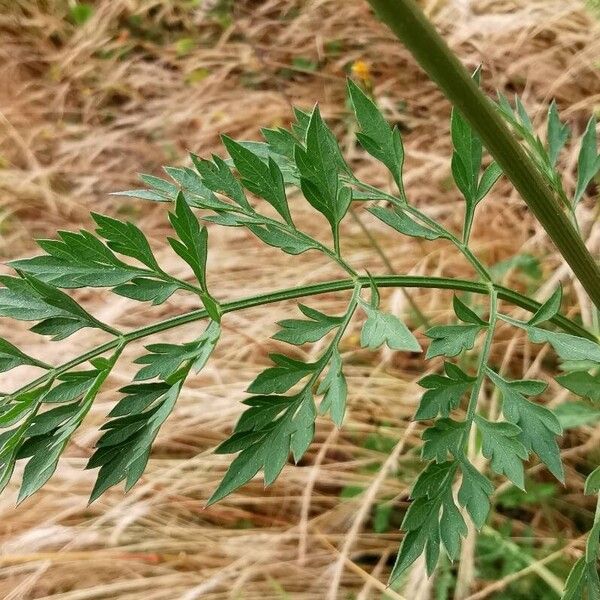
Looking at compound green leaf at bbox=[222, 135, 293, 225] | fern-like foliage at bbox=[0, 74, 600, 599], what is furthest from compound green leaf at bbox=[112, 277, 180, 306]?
compound green leaf at bbox=[222, 135, 293, 225]

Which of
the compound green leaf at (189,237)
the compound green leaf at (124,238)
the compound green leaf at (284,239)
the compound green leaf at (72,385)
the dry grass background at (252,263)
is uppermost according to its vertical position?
the compound green leaf at (124,238)

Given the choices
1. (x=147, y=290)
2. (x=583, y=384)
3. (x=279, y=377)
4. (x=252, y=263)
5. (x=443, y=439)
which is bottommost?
(x=252, y=263)

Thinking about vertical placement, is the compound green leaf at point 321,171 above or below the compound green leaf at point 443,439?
above

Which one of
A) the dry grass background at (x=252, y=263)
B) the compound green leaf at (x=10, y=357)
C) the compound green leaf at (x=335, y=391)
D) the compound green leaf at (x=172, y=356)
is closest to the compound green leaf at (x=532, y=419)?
the compound green leaf at (x=335, y=391)

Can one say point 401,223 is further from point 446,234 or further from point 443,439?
point 443,439

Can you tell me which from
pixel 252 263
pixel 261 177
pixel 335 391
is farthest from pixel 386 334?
pixel 252 263

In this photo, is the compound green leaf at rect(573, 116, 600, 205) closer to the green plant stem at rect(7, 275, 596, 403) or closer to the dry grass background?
the green plant stem at rect(7, 275, 596, 403)

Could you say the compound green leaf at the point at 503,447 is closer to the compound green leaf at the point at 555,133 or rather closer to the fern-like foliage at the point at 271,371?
the fern-like foliage at the point at 271,371
